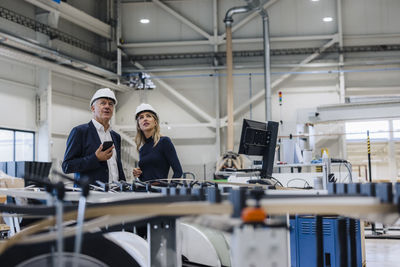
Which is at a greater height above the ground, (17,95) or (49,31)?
(49,31)

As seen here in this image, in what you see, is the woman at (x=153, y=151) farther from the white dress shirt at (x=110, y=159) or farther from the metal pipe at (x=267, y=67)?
the metal pipe at (x=267, y=67)

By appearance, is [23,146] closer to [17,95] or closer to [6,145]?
[6,145]

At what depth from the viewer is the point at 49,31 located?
784 centimetres

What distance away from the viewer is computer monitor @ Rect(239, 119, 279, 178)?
3.42 m

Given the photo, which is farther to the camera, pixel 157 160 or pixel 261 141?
pixel 261 141

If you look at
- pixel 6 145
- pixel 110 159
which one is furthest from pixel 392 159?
pixel 110 159

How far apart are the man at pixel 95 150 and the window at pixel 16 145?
5.01 m

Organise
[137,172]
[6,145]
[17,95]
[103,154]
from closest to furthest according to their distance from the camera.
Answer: [103,154] → [137,172] → [6,145] → [17,95]

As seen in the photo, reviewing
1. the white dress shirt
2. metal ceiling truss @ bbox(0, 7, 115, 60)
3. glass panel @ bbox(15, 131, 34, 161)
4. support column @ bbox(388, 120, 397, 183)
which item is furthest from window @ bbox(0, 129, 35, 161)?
support column @ bbox(388, 120, 397, 183)

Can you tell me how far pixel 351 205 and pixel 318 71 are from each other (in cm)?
898

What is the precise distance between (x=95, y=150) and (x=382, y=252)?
364 cm

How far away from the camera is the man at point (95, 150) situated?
2.41 m

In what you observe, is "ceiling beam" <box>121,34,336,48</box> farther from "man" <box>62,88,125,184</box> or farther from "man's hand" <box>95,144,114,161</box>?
"man's hand" <box>95,144,114,161</box>

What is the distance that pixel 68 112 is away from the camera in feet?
28.2
